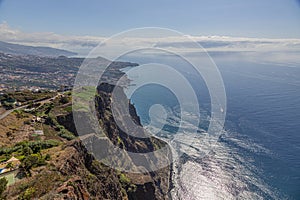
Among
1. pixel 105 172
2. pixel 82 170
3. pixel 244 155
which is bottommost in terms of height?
pixel 244 155

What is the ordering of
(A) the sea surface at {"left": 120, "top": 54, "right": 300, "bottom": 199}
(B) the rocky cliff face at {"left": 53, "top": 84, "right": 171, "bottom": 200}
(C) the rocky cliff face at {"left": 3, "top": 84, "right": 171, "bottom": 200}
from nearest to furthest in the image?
(C) the rocky cliff face at {"left": 3, "top": 84, "right": 171, "bottom": 200}
(B) the rocky cliff face at {"left": 53, "top": 84, "right": 171, "bottom": 200}
(A) the sea surface at {"left": 120, "top": 54, "right": 300, "bottom": 199}

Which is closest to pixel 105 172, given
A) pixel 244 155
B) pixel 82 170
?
pixel 82 170

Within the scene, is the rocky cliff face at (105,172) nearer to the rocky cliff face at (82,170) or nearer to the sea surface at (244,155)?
the rocky cliff face at (82,170)

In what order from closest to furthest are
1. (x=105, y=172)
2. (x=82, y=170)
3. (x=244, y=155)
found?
(x=82, y=170) < (x=105, y=172) < (x=244, y=155)

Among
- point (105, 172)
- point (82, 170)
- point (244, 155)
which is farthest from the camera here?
point (244, 155)

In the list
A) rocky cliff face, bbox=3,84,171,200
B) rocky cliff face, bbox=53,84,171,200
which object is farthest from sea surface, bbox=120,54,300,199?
rocky cliff face, bbox=3,84,171,200

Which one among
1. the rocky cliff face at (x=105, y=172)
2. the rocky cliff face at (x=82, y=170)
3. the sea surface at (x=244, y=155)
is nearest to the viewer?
the rocky cliff face at (x=82, y=170)

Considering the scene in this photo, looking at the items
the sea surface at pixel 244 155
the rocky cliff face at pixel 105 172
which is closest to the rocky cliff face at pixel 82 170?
the rocky cliff face at pixel 105 172

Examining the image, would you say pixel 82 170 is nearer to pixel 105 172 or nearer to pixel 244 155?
pixel 105 172

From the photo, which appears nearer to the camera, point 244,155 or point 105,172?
point 105,172

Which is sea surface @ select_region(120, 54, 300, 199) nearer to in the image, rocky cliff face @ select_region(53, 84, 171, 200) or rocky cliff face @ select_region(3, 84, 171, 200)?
rocky cliff face @ select_region(53, 84, 171, 200)

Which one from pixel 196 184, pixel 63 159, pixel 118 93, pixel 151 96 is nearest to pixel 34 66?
pixel 151 96
